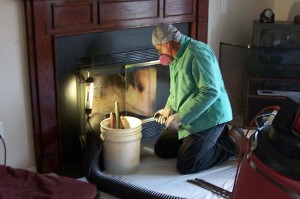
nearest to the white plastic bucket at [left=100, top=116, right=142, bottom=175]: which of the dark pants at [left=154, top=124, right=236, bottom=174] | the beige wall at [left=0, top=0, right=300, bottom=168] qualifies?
the dark pants at [left=154, top=124, right=236, bottom=174]

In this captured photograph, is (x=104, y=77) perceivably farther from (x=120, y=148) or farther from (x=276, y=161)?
(x=276, y=161)

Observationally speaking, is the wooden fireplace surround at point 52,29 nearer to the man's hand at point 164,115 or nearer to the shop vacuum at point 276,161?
the man's hand at point 164,115

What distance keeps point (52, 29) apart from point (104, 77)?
487mm

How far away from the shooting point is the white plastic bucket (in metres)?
2.35

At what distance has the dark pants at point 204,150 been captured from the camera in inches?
93.4

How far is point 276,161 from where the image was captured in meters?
0.50

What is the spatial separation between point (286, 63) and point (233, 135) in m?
0.77

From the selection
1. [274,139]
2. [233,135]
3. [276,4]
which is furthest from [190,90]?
[274,139]

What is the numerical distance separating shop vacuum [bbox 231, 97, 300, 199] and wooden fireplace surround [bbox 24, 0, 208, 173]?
182cm

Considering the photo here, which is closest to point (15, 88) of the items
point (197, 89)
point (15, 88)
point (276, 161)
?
point (15, 88)

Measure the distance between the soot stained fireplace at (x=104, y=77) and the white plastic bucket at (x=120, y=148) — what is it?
0.22m

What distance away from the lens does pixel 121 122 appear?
2451mm

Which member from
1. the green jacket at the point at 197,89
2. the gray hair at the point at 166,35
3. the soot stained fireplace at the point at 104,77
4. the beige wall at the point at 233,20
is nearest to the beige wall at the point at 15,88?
the soot stained fireplace at the point at 104,77

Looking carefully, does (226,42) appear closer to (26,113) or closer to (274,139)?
(26,113)
